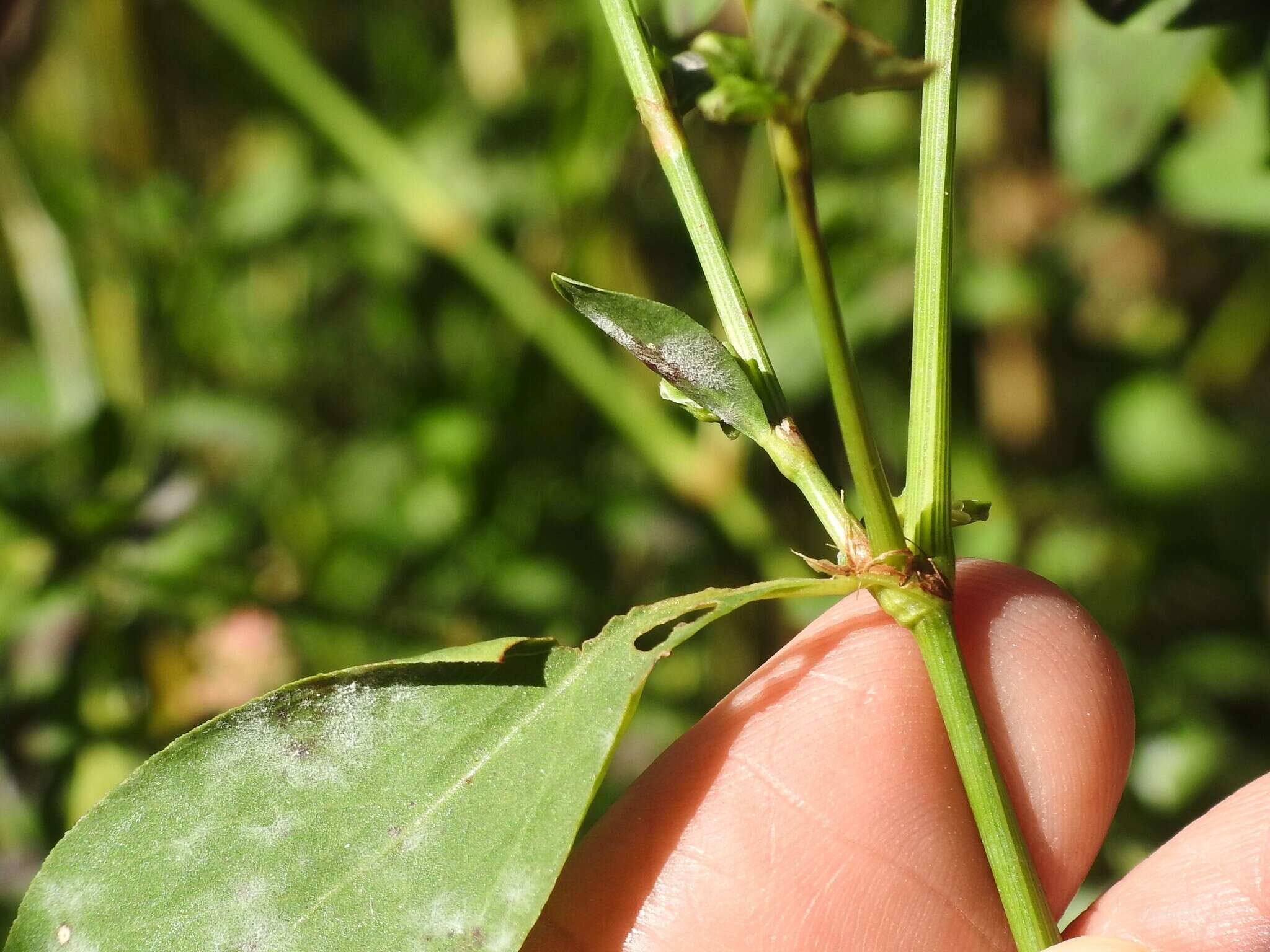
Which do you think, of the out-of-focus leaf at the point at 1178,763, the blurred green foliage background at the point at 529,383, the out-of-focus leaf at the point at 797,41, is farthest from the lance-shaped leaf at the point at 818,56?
the out-of-focus leaf at the point at 1178,763

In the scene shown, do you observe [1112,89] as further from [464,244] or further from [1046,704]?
[464,244]

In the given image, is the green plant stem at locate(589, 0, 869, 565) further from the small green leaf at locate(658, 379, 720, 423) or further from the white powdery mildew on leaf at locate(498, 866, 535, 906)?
the white powdery mildew on leaf at locate(498, 866, 535, 906)

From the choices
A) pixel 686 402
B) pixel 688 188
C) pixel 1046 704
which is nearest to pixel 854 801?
pixel 1046 704

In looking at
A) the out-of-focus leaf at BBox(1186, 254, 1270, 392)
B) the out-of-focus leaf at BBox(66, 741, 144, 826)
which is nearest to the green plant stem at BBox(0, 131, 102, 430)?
the out-of-focus leaf at BBox(66, 741, 144, 826)

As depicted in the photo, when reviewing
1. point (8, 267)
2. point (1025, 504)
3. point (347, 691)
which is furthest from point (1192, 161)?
point (8, 267)

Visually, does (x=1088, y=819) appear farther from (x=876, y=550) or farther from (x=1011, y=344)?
(x=1011, y=344)

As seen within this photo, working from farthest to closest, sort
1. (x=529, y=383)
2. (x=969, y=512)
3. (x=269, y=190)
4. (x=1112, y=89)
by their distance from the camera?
(x=269, y=190) → (x=529, y=383) → (x=1112, y=89) → (x=969, y=512)
